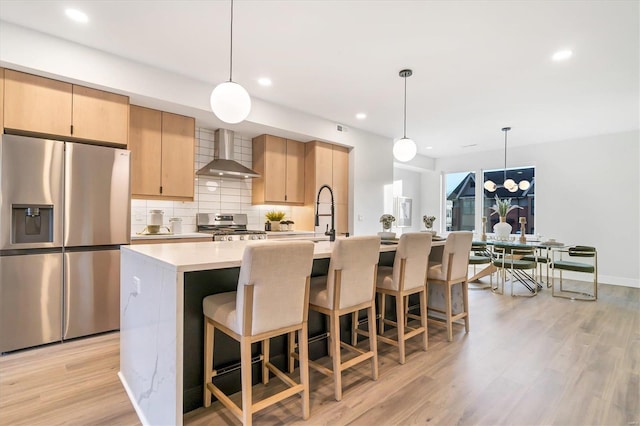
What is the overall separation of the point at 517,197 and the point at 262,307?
7.08m

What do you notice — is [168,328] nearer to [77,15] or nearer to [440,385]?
[440,385]

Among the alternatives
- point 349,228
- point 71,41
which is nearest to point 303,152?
point 349,228

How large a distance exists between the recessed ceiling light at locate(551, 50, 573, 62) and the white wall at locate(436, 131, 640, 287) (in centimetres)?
380

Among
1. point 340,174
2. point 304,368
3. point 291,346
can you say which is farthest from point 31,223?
point 340,174

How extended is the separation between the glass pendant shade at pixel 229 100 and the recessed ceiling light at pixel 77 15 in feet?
4.24

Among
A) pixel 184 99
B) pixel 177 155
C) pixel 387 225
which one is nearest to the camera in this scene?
pixel 387 225

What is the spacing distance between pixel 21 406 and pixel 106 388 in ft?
1.36

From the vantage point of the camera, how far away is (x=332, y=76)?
3.49 metres

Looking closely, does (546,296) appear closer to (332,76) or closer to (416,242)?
(416,242)

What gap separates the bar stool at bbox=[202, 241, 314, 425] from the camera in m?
1.49

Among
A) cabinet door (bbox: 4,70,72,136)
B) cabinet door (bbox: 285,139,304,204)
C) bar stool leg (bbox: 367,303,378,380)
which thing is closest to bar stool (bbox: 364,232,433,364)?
bar stool leg (bbox: 367,303,378,380)

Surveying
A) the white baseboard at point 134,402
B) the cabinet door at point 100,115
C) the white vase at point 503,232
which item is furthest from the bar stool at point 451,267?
the cabinet door at point 100,115

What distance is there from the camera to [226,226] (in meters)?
4.60

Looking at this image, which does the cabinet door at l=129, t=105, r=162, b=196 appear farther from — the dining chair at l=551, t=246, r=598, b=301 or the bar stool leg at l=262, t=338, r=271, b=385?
the dining chair at l=551, t=246, r=598, b=301
